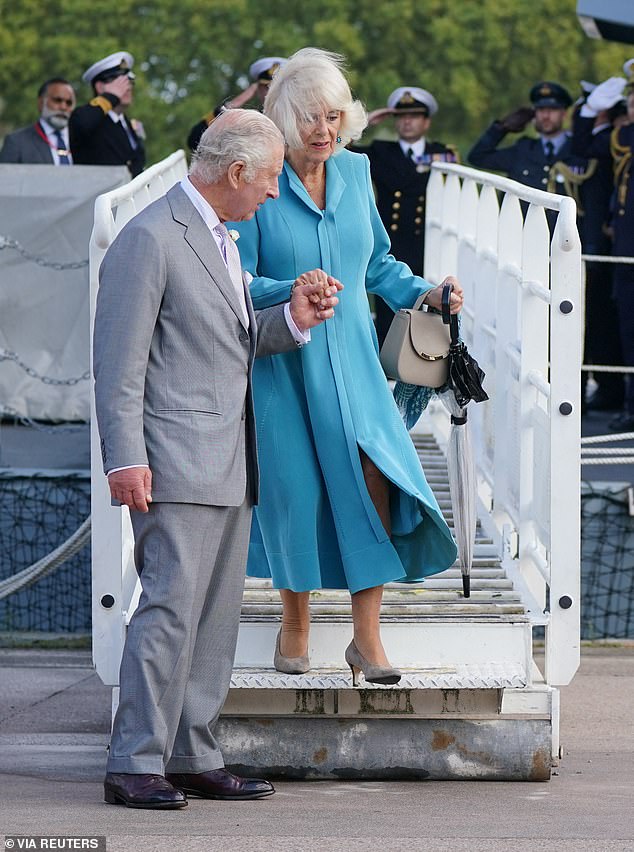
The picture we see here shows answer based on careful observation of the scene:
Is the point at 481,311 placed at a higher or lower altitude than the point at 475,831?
higher

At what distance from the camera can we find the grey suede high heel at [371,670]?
4.71 meters

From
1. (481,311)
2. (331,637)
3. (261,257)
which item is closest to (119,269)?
(261,257)

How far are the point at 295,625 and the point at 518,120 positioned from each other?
7965 millimetres

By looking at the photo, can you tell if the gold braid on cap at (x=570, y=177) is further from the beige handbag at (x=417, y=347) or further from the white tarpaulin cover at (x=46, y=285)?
the beige handbag at (x=417, y=347)

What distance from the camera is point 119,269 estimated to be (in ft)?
13.9

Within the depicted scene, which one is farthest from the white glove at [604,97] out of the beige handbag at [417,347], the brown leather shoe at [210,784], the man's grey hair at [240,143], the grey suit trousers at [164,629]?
the brown leather shoe at [210,784]

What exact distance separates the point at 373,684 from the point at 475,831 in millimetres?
692

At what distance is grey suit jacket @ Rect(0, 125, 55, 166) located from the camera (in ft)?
35.0

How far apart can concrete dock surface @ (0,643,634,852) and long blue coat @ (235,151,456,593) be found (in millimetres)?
604

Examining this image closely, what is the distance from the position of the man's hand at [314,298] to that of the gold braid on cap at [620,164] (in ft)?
20.8

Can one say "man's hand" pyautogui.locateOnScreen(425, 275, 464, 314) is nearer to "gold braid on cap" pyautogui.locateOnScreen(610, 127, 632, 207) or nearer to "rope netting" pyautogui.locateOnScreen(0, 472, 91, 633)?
"rope netting" pyautogui.locateOnScreen(0, 472, 91, 633)

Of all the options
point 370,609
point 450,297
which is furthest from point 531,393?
point 370,609

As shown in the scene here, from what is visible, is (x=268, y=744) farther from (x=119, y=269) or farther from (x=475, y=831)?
(x=119, y=269)

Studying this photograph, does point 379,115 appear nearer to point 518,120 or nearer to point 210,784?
point 518,120
